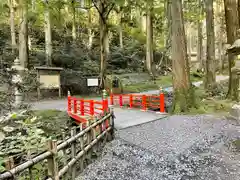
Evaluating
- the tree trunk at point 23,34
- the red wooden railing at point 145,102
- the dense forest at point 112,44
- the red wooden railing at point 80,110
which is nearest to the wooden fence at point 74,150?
the red wooden railing at point 80,110

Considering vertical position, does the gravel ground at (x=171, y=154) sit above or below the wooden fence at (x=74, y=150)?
below

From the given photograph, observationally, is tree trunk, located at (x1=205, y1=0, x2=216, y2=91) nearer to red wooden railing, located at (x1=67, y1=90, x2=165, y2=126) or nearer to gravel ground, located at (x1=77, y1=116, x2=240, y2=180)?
red wooden railing, located at (x1=67, y1=90, x2=165, y2=126)

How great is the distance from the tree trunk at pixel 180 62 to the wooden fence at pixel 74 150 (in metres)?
3.34

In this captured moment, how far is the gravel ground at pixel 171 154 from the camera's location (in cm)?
372

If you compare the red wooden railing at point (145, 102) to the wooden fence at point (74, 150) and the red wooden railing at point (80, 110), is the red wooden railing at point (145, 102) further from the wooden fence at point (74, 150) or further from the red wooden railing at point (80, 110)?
the wooden fence at point (74, 150)

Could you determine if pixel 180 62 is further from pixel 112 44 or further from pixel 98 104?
pixel 112 44

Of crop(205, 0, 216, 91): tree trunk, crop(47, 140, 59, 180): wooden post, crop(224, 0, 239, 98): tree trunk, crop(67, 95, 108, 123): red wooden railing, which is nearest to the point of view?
crop(47, 140, 59, 180): wooden post

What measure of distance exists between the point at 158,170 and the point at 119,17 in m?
20.2

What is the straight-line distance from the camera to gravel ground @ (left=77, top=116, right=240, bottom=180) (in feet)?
12.2

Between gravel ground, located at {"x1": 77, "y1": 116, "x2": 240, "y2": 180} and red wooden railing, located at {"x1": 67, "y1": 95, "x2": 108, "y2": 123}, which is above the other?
red wooden railing, located at {"x1": 67, "y1": 95, "x2": 108, "y2": 123}

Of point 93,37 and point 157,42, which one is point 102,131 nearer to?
point 93,37

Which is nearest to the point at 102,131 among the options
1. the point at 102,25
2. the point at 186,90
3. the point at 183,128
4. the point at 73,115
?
the point at 183,128

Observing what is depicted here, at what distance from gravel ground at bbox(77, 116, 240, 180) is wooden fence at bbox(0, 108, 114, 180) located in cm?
25

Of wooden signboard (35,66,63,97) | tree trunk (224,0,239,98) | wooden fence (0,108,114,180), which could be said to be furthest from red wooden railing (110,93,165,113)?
wooden signboard (35,66,63,97)
